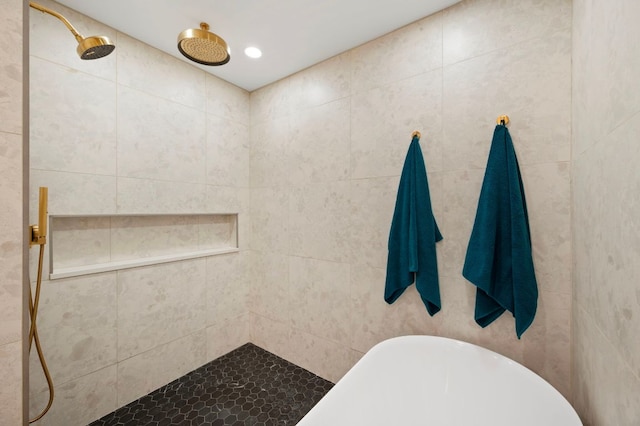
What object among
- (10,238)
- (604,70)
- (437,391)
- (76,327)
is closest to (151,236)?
(76,327)

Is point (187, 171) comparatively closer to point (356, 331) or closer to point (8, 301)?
point (8, 301)

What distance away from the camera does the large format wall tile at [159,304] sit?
1637 mm

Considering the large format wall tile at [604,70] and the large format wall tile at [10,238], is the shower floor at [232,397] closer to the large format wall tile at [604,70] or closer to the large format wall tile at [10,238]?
the large format wall tile at [10,238]

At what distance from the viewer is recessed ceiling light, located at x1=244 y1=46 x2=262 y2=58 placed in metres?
1.77

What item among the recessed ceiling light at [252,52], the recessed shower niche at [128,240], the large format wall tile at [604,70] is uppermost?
the recessed ceiling light at [252,52]

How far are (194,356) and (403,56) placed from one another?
258 cm

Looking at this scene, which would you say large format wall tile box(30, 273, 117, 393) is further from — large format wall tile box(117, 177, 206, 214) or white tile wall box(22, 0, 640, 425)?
large format wall tile box(117, 177, 206, 214)

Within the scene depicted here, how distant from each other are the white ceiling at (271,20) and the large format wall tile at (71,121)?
40cm

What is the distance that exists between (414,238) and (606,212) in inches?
28.8

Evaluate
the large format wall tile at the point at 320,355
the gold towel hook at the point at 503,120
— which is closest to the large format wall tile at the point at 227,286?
the large format wall tile at the point at 320,355

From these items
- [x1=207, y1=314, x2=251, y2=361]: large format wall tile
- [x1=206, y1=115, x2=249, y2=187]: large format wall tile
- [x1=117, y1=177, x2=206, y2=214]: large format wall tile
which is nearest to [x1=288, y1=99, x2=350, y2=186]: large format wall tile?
[x1=206, y1=115, x2=249, y2=187]: large format wall tile

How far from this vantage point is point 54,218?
1431 millimetres

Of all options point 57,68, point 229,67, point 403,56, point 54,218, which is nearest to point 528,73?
point 403,56

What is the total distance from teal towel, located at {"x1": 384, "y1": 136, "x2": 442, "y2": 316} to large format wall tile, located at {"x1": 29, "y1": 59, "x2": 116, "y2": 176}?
1764 mm
